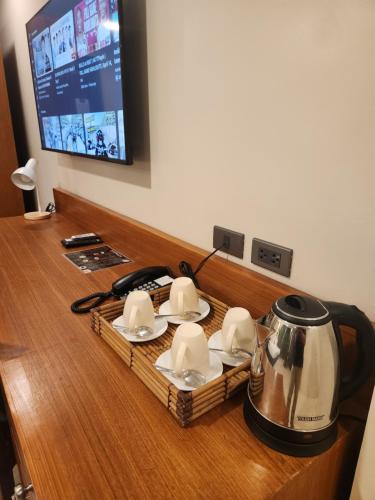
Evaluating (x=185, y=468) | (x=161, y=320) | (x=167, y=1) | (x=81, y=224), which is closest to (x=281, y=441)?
(x=185, y=468)

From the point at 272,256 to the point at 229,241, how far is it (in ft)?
0.51

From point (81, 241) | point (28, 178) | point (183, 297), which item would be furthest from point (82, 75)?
point (183, 297)

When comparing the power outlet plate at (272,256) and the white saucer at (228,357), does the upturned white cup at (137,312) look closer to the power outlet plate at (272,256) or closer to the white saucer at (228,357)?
the white saucer at (228,357)

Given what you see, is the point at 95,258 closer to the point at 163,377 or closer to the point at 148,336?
the point at 148,336

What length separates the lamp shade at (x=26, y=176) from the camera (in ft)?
6.37

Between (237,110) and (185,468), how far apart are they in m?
0.78

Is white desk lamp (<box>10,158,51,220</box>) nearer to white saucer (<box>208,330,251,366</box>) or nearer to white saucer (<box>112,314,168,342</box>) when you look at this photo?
white saucer (<box>112,314,168,342</box>)

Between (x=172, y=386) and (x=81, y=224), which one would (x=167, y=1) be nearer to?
(x=172, y=386)

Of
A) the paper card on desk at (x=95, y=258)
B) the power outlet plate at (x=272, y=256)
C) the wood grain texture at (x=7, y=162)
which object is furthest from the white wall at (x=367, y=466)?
the wood grain texture at (x=7, y=162)

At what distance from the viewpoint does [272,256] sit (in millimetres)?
816

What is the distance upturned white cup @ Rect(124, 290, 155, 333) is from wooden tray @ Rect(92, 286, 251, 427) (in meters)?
0.04

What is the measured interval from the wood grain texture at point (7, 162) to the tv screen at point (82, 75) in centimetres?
93

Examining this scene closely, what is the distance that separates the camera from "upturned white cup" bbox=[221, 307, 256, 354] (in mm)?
678

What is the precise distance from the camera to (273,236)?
812mm
